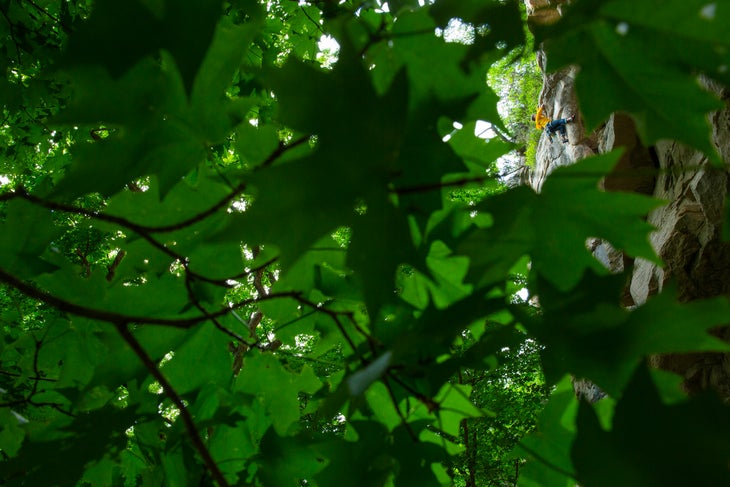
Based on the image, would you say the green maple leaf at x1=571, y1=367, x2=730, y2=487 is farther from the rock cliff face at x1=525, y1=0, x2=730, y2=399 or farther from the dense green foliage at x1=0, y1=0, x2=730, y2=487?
the rock cliff face at x1=525, y1=0, x2=730, y2=399

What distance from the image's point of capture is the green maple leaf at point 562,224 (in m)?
0.67

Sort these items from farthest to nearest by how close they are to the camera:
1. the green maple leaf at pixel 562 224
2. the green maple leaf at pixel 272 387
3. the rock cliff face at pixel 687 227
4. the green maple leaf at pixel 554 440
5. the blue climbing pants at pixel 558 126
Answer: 1. the blue climbing pants at pixel 558 126
2. the rock cliff face at pixel 687 227
3. the green maple leaf at pixel 272 387
4. the green maple leaf at pixel 554 440
5. the green maple leaf at pixel 562 224

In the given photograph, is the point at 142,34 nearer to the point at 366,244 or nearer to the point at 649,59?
the point at 366,244

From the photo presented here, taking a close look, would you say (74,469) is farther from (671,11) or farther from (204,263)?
(671,11)

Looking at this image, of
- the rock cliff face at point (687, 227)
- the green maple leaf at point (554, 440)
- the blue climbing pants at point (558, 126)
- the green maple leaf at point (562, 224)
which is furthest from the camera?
Answer: the blue climbing pants at point (558, 126)

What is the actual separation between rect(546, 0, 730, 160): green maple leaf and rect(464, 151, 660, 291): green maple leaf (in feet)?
0.24

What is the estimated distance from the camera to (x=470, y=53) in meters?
0.63

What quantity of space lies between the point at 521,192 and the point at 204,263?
56 centimetres

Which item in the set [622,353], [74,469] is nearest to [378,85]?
[622,353]

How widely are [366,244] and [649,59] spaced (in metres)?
0.40

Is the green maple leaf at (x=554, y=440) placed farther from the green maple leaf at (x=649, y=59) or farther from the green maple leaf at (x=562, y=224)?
the green maple leaf at (x=649, y=59)

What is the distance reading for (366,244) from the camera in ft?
1.97

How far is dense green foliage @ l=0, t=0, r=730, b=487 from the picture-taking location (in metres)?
0.56

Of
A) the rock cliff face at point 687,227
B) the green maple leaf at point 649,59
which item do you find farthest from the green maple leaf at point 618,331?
the rock cliff face at point 687,227
